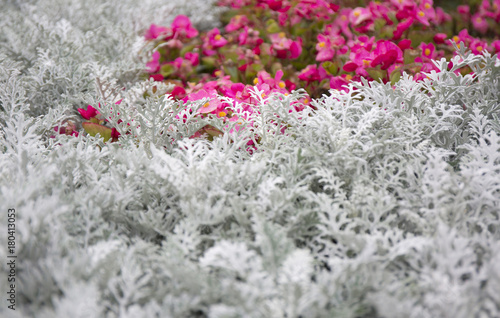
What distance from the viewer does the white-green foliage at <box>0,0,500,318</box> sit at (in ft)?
2.81

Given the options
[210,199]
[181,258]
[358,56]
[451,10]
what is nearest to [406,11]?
[358,56]

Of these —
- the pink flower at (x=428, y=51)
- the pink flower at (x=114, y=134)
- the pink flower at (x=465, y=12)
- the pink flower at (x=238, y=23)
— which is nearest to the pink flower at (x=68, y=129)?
the pink flower at (x=114, y=134)

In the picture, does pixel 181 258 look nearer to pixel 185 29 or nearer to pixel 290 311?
pixel 290 311

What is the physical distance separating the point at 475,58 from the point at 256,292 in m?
1.16

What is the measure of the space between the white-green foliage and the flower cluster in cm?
31

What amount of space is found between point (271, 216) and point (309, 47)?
1.42 m

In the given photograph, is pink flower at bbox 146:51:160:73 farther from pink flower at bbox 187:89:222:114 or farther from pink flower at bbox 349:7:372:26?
pink flower at bbox 349:7:372:26

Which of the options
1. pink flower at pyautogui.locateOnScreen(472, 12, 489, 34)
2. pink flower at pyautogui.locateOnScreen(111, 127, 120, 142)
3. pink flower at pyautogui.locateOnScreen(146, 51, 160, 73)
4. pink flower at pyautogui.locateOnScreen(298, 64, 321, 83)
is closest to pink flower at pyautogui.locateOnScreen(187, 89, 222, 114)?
pink flower at pyautogui.locateOnScreen(111, 127, 120, 142)

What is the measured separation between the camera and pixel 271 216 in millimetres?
1057

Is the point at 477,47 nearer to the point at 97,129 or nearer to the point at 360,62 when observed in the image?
the point at 360,62

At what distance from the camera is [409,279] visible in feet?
2.93

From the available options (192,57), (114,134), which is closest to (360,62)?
(192,57)

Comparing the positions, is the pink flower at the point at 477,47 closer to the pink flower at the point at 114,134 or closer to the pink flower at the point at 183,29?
the pink flower at the point at 183,29

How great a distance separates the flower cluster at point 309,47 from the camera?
1.69m
